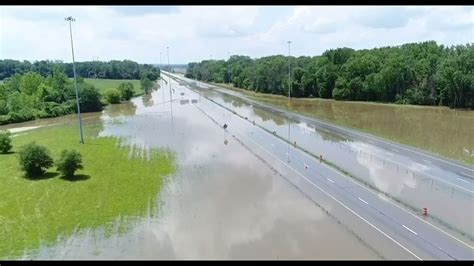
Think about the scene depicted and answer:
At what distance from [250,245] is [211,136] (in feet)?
89.5

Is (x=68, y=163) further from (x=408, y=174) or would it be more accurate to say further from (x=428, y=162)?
(x=428, y=162)

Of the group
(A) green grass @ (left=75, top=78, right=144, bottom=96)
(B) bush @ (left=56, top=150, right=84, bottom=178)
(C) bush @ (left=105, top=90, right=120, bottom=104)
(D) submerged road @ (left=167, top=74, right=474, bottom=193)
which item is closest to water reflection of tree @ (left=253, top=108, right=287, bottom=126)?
(D) submerged road @ (left=167, top=74, right=474, bottom=193)

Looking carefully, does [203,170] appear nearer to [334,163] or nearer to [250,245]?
[334,163]

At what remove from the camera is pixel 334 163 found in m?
31.1

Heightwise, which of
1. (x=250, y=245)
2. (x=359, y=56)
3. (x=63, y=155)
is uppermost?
(x=359, y=56)

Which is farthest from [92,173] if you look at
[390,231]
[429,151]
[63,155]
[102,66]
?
[102,66]

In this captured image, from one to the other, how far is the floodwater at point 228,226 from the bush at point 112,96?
51072mm

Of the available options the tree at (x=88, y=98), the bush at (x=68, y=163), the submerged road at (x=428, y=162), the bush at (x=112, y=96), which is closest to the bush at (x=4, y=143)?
the bush at (x=68, y=163)

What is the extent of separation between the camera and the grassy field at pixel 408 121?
124ft

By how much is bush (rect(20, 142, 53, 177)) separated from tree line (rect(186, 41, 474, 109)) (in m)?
54.5

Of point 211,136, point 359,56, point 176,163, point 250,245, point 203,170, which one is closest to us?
point 250,245

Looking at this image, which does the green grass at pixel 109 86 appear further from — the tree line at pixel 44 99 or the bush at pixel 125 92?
the tree line at pixel 44 99

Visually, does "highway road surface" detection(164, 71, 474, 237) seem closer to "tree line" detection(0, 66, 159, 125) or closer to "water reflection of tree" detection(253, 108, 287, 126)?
"water reflection of tree" detection(253, 108, 287, 126)

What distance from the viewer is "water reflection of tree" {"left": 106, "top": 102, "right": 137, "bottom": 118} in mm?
66088
